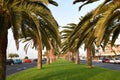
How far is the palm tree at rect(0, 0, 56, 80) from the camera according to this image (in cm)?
1623

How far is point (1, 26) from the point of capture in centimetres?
1673

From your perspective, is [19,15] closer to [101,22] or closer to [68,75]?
[101,22]

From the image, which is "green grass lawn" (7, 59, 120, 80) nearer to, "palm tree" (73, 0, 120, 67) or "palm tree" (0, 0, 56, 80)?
"palm tree" (73, 0, 120, 67)

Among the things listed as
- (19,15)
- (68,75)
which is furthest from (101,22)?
(68,75)

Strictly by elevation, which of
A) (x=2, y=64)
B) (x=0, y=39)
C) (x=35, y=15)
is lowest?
(x=2, y=64)

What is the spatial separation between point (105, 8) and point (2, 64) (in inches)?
271

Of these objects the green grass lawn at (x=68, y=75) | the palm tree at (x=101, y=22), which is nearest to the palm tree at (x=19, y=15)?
the palm tree at (x=101, y=22)

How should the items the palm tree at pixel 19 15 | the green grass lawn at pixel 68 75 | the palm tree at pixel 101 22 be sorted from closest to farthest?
the palm tree at pixel 101 22, the palm tree at pixel 19 15, the green grass lawn at pixel 68 75

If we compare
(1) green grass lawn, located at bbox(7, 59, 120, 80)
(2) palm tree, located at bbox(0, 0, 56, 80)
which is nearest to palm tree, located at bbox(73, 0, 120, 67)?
(2) palm tree, located at bbox(0, 0, 56, 80)

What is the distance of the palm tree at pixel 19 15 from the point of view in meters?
16.2

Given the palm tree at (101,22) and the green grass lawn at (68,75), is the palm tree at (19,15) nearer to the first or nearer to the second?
the palm tree at (101,22)

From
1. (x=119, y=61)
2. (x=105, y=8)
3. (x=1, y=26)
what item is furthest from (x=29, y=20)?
(x=119, y=61)

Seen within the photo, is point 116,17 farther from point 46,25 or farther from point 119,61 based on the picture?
point 119,61

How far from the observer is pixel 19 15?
613 inches
